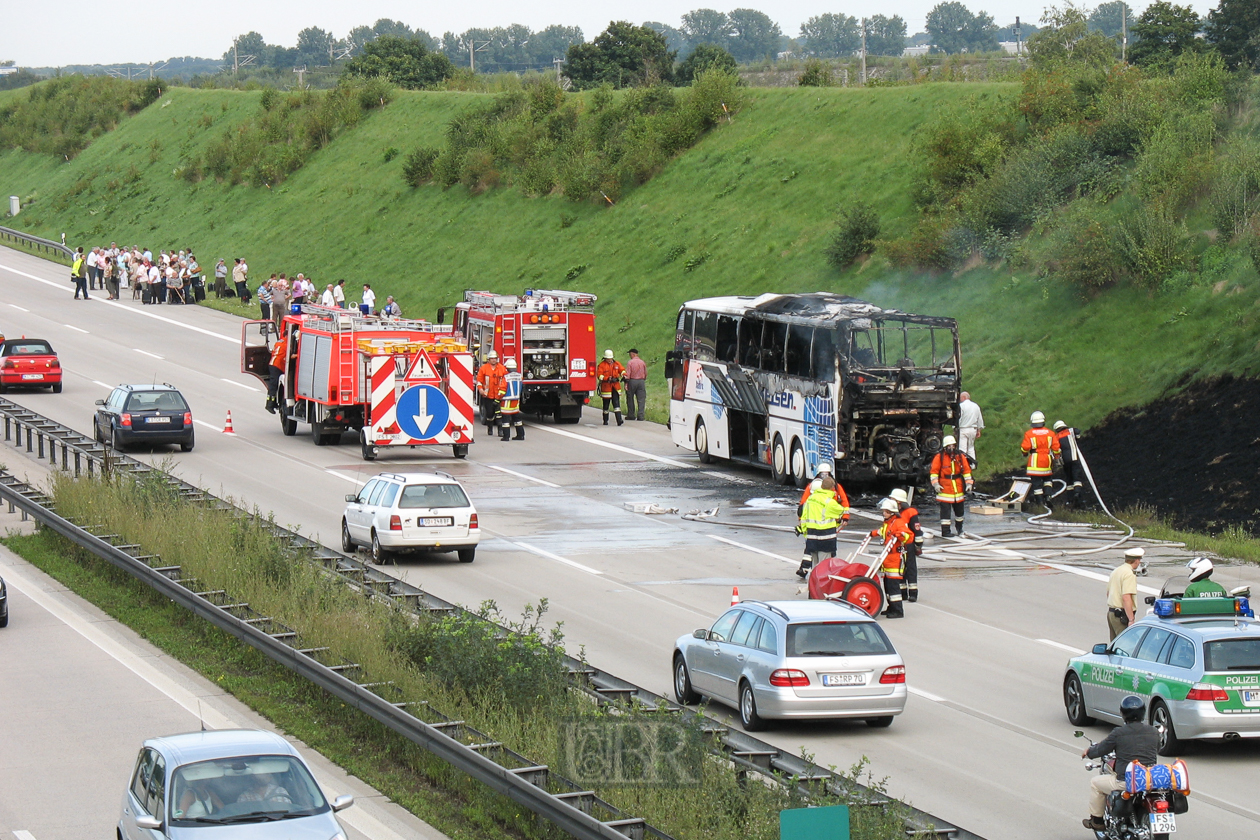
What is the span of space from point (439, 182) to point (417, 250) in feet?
21.0

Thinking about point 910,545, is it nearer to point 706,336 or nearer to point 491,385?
point 706,336

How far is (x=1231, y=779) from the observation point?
13.7 meters

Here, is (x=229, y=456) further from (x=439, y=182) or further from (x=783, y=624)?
(x=439, y=182)

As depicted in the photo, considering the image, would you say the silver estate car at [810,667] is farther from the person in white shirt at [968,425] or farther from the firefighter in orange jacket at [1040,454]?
the person in white shirt at [968,425]

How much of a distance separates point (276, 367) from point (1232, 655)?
91.6ft

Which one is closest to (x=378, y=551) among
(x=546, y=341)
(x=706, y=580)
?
(x=706, y=580)

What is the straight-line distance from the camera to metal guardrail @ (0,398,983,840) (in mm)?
10562

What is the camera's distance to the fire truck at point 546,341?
129 feet

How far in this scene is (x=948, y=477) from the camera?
2572cm

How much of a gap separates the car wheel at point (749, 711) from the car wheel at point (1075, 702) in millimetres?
3134

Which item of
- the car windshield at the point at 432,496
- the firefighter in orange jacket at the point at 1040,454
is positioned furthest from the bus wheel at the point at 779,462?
the car windshield at the point at 432,496

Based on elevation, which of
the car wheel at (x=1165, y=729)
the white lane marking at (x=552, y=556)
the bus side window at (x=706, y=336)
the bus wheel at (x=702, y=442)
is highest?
the bus side window at (x=706, y=336)

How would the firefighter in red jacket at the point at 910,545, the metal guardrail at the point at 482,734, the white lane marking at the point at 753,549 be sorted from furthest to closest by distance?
the white lane marking at the point at 753,549 → the firefighter in red jacket at the point at 910,545 → the metal guardrail at the point at 482,734

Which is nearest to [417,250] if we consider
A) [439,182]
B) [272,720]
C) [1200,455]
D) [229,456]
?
[439,182]
